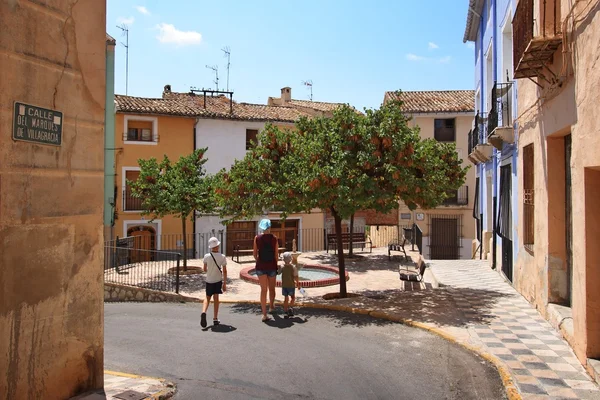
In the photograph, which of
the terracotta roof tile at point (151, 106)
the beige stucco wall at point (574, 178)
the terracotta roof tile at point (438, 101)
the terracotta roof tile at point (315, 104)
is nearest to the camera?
the beige stucco wall at point (574, 178)

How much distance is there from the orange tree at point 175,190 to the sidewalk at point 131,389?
9354mm

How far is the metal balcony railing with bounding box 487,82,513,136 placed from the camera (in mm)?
11846

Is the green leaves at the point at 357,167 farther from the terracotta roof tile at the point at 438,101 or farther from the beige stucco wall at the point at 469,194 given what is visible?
the terracotta roof tile at the point at 438,101

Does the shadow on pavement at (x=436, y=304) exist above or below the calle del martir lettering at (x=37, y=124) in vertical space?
below

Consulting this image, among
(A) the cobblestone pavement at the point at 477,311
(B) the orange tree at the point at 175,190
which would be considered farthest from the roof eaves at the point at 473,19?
(B) the orange tree at the point at 175,190

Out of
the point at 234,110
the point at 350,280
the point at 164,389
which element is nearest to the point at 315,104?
the point at 234,110

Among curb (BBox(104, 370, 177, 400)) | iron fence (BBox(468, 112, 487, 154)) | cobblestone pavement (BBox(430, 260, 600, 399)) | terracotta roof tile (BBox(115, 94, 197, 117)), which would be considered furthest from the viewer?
terracotta roof tile (BBox(115, 94, 197, 117))

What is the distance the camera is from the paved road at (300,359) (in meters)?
5.44

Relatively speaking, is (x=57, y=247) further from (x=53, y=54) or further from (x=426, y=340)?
(x=426, y=340)

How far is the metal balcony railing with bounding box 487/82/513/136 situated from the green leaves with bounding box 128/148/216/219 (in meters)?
7.95

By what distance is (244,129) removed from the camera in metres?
27.2

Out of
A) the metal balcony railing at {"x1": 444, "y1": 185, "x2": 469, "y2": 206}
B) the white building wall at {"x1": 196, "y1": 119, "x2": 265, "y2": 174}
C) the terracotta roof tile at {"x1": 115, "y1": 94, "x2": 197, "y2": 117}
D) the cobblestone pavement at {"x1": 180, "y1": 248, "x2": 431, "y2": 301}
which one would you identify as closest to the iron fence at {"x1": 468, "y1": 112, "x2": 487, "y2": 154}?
the cobblestone pavement at {"x1": 180, "y1": 248, "x2": 431, "y2": 301}

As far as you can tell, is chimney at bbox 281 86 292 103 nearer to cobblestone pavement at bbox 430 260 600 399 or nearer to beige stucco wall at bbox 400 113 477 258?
beige stucco wall at bbox 400 113 477 258

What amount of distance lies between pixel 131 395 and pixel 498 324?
19.2 feet
